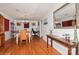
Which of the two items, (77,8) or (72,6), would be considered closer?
(77,8)

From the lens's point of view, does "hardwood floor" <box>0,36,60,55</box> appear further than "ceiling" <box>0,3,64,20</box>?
No

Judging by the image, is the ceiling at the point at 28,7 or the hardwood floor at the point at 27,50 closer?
the hardwood floor at the point at 27,50

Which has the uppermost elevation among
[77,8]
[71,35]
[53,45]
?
[77,8]

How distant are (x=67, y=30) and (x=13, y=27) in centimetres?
670

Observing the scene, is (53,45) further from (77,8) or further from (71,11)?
(77,8)

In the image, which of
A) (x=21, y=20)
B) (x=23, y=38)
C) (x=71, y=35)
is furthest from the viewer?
(x=21, y=20)

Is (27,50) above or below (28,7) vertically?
below

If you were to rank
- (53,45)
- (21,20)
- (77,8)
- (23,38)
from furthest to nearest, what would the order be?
(21,20), (23,38), (53,45), (77,8)

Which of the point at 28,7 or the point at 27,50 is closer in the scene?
the point at 27,50

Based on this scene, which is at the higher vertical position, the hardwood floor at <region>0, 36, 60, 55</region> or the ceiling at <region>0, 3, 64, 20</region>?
the ceiling at <region>0, 3, 64, 20</region>

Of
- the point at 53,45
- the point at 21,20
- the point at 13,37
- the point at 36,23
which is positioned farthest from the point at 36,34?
the point at 53,45

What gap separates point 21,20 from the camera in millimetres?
10734

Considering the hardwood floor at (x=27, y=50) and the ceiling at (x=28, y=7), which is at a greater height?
the ceiling at (x=28, y=7)

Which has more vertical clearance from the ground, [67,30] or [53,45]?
[67,30]
